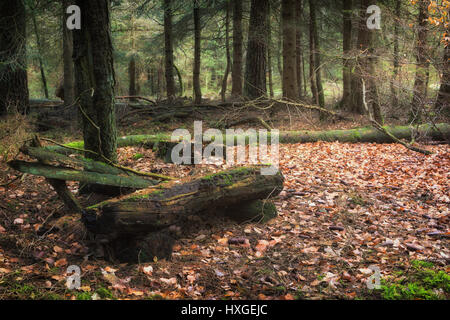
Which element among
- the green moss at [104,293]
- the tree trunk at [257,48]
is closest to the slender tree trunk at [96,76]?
the green moss at [104,293]

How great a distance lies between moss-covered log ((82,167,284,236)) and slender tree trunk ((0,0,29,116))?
7787 millimetres

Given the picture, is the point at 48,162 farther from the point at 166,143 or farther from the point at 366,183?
the point at 366,183

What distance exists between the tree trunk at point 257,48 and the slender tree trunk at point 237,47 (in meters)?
0.85

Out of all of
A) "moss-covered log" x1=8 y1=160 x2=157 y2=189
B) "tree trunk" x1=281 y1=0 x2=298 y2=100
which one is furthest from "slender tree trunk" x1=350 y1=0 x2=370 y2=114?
"moss-covered log" x1=8 y1=160 x2=157 y2=189

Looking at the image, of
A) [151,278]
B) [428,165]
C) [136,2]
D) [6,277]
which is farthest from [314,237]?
[136,2]

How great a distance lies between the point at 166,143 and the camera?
761 cm

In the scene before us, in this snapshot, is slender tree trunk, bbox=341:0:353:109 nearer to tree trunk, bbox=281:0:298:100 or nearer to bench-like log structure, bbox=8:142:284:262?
tree trunk, bbox=281:0:298:100

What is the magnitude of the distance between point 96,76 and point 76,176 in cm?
161

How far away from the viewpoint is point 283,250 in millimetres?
4457

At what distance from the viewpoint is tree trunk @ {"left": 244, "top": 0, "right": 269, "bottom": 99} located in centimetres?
1279

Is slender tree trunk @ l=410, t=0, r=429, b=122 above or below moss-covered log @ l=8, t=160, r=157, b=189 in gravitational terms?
above

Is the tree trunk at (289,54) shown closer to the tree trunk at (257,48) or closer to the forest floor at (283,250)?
the tree trunk at (257,48)

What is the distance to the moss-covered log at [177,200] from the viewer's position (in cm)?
395

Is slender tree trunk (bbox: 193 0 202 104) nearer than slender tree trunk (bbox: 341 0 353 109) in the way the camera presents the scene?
No
